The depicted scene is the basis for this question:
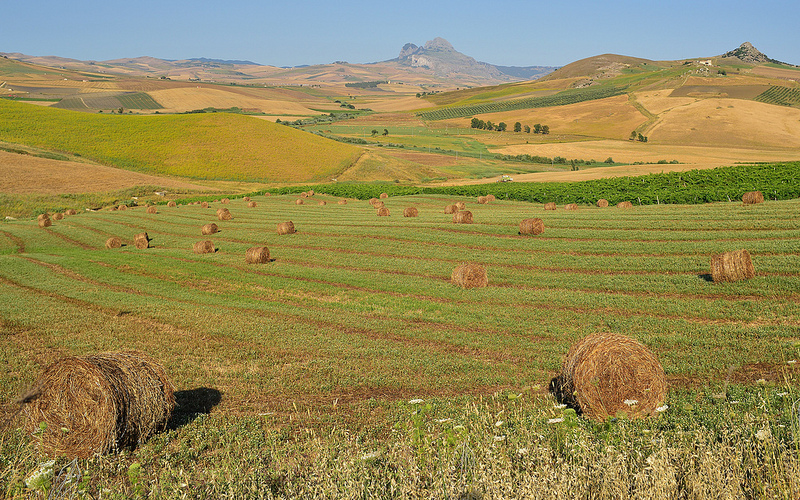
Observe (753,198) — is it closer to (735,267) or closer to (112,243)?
(735,267)

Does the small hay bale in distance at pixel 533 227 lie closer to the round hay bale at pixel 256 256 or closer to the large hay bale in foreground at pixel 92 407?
the round hay bale at pixel 256 256

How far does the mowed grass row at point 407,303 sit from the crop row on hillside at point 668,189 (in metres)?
8.64

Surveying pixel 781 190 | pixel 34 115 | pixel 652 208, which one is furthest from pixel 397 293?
pixel 34 115

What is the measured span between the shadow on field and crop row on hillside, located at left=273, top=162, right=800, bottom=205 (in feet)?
146

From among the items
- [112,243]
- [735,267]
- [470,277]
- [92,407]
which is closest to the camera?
[92,407]

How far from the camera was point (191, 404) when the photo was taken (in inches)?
485

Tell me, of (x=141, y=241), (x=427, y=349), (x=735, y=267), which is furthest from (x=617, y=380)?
(x=141, y=241)

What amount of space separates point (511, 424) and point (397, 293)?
13.5 m

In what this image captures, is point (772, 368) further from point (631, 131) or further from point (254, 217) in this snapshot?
point (631, 131)

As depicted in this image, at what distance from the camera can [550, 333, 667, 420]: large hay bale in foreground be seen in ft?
34.0

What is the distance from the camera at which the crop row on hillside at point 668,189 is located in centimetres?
4434

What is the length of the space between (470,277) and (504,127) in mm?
156847

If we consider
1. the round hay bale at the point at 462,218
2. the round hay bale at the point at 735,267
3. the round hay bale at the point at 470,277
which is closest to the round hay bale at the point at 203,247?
the round hay bale at the point at 462,218

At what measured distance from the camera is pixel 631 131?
455ft
